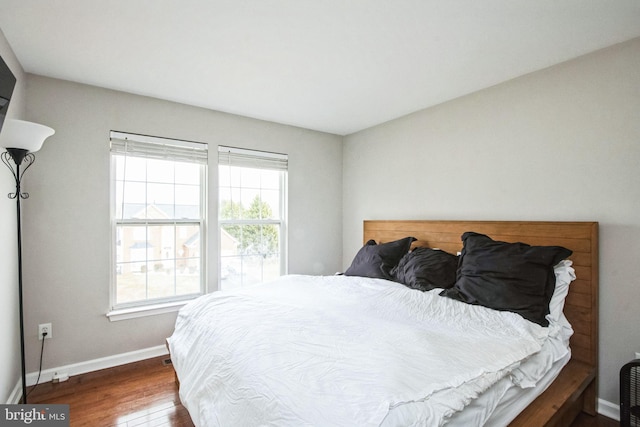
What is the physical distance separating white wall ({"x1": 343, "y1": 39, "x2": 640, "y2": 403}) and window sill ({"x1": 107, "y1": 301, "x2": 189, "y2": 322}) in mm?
2604

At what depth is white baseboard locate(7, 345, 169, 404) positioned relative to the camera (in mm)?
2265

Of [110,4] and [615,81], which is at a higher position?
[110,4]

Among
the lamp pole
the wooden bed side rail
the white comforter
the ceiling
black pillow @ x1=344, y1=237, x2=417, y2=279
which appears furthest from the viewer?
black pillow @ x1=344, y1=237, x2=417, y2=279

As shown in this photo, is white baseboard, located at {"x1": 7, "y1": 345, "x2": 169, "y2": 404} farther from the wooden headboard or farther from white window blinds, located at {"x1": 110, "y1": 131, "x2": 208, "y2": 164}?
the wooden headboard

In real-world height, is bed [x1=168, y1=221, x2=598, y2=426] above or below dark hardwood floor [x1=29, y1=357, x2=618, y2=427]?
above

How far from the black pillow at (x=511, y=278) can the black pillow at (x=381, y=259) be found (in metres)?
0.73

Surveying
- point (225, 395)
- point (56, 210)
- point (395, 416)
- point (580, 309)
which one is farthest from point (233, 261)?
point (580, 309)

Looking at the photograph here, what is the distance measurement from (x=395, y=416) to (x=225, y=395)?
76 cm

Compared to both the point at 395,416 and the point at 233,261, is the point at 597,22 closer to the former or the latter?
the point at 395,416

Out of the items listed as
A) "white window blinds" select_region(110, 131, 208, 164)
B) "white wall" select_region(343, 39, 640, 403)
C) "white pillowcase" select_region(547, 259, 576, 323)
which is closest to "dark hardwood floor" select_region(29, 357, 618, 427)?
"white pillowcase" select_region(547, 259, 576, 323)

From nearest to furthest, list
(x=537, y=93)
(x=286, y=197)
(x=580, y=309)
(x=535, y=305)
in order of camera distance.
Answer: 1. (x=535, y=305)
2. (x=580, y=309)
3. (x=537, y=93)
4. (x=286, y=197)

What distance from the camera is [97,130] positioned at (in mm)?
2652

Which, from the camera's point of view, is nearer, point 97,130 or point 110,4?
point 110,4

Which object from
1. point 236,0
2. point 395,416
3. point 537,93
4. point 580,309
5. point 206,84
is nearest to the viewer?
point 395,416
